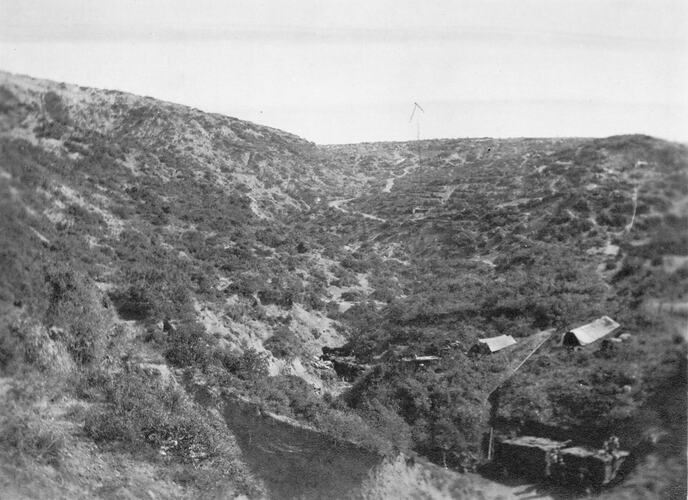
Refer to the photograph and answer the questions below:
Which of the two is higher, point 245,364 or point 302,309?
point 302,309

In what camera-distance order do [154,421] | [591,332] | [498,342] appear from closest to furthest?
[154,421], [591,332], [498,342]

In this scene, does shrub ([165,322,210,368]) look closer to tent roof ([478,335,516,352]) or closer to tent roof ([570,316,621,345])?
tent roof ([478,335,516,352])

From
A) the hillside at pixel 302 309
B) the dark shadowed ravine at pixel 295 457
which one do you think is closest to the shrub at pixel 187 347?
the hillside at pixel 302 309

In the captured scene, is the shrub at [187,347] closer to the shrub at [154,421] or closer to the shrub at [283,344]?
the shrub at [154,421]

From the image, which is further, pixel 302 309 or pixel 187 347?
pixel 302 309

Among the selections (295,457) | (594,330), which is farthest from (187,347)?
(594,330)

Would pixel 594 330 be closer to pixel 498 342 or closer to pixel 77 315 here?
pixel 498 342

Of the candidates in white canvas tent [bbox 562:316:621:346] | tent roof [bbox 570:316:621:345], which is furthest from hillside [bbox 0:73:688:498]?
tent roof [bbox 570:316:621:345]
